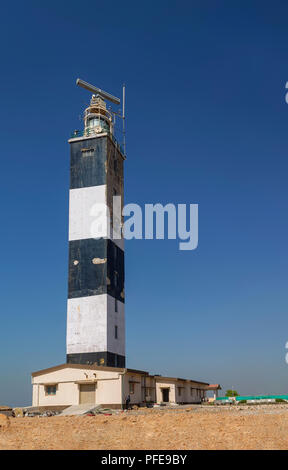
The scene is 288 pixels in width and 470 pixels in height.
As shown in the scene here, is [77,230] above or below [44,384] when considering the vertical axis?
above

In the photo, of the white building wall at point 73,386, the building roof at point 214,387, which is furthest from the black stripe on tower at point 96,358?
the building roof at point 214,387

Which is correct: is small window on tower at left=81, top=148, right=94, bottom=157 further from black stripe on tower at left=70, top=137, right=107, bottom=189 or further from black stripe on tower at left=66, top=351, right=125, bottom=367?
black stripe on tower at left=66, top=351, right=125, bottom=367

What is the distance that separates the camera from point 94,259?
4031 cm

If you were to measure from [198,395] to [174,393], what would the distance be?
459 inches

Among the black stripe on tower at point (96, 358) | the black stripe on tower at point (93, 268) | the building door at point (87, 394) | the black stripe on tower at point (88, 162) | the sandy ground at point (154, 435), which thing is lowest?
the building door at point (87, 394)

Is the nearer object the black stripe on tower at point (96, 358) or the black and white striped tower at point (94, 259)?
the black stripe on tower at point (96, 358)

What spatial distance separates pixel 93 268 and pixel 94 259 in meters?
0.77

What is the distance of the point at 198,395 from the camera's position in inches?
2158

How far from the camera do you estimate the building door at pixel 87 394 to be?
34.1 meters

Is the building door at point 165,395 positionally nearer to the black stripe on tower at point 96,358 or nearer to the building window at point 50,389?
the black stripe on tower at point 96,358

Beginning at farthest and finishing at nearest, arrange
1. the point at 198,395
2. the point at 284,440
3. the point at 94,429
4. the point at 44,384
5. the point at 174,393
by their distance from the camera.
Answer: the point at 198,395, the point at 174,393, the point at 44,384, the point at 94,429, the point at 284,440

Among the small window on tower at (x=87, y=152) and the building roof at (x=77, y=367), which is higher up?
the small window on tower at (x=87, y=152)
